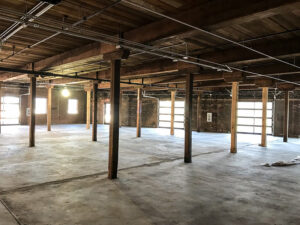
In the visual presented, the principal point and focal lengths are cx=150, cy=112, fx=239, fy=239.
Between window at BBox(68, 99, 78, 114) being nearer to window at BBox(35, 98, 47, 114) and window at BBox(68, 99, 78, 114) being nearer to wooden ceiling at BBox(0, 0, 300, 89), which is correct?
window at BBox(35, 98, 47, 114)

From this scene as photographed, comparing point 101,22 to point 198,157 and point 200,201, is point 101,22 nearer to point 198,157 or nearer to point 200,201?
point 200,201

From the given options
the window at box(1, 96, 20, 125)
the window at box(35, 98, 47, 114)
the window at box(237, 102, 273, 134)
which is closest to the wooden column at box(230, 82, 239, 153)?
the window at box(237, 102, 273, 134)

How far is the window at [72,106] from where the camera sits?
1989cm

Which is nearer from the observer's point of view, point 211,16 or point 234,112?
point 211,16

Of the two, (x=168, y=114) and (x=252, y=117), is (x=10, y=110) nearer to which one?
(x=168, y=114)

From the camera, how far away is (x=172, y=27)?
409 centimetres

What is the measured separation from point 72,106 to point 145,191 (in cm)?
1714

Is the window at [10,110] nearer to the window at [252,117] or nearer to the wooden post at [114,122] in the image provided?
the wooden post at [114,122]

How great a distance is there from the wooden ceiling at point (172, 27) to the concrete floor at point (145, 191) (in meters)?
2.72

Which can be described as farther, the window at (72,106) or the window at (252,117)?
the window at (72,106)

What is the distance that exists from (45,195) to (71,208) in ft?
2.56

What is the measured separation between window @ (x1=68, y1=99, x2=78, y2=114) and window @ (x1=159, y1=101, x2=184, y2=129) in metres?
7.41

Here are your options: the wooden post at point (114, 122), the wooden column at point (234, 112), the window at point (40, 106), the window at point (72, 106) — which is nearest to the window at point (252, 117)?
the wooden column at point (234, 112)

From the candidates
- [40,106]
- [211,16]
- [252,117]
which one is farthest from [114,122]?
[40,106]
